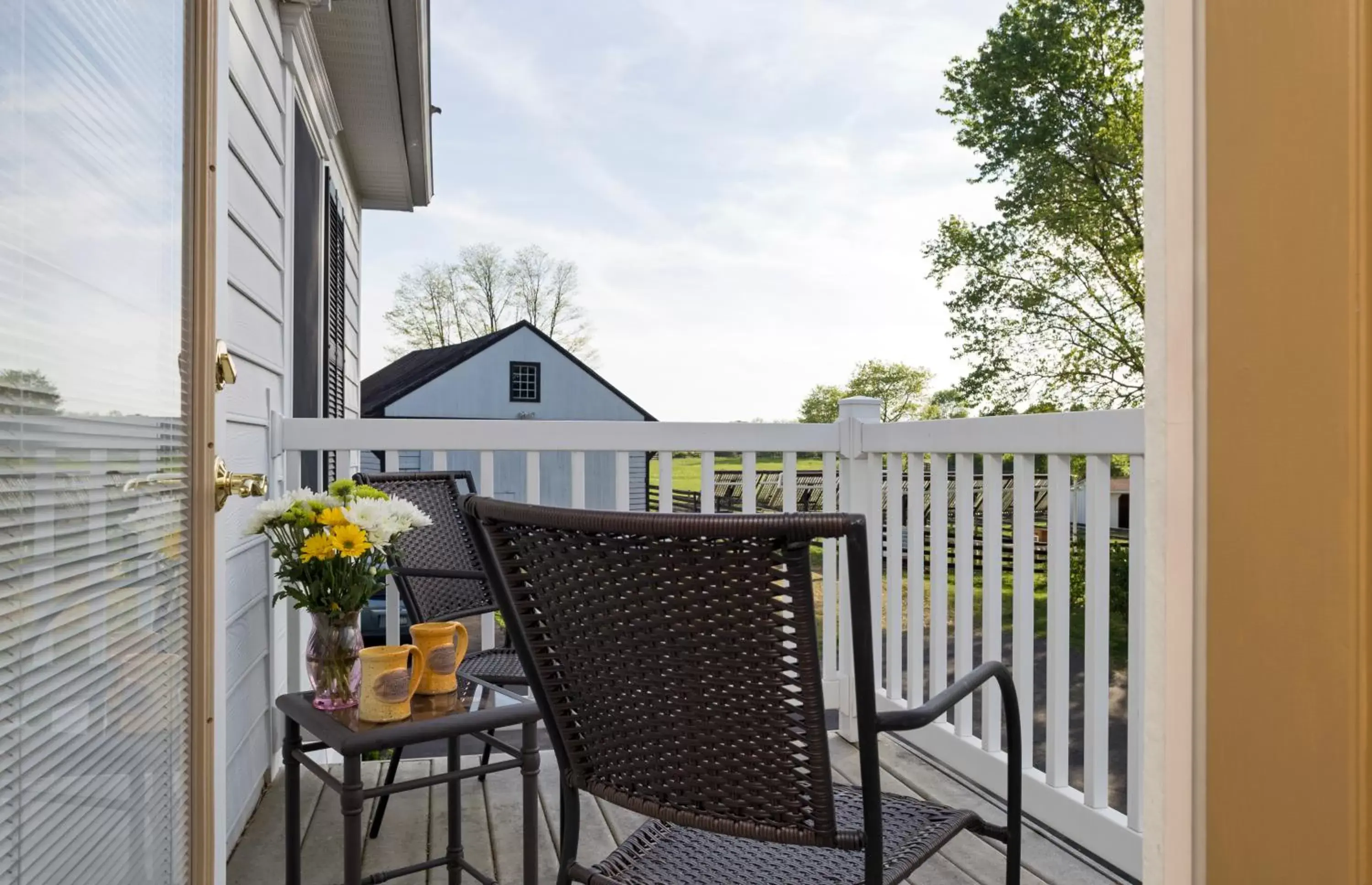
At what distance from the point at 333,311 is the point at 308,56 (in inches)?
57.8

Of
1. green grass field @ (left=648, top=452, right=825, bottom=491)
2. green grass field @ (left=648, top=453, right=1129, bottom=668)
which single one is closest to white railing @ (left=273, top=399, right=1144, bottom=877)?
green grass field @ (left=648, top=453, right=1129, bottom=668)

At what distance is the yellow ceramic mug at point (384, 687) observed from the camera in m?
1.69

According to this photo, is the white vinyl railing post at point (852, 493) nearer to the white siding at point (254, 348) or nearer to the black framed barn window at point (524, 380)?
the white siding at point (254, 348)

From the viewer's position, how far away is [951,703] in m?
1.25

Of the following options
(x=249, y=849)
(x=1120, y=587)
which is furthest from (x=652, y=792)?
(x=1120, y=587)

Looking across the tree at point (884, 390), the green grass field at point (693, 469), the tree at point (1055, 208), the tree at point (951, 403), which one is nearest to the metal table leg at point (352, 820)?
the green grass field at point (693, 469)

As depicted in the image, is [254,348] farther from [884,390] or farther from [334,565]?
[884,390]

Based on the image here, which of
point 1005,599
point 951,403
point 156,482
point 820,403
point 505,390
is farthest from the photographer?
point 820,403

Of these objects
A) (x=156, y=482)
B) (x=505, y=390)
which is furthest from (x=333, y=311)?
(x=505, y=390)

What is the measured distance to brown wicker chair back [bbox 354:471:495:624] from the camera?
2801 millimetres

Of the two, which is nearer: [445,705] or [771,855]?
[771,855]

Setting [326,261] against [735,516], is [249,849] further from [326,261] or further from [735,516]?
[326,261]

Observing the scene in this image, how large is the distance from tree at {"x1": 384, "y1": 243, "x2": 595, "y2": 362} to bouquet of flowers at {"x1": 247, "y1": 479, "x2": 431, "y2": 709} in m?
17.1

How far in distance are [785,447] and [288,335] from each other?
5.49 feet
